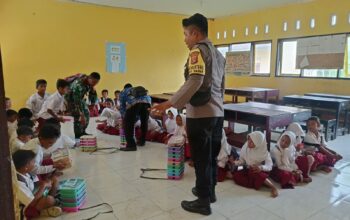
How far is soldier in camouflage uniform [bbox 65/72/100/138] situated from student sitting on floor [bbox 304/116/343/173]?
10.3ft

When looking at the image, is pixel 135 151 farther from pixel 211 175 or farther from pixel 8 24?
pixel 8 24

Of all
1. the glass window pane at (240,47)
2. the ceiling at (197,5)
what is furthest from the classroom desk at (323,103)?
the glass window pane at (240,47)

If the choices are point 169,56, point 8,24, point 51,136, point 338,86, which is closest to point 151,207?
point 51,136

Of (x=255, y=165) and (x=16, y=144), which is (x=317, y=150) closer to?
(x=255, y=165)

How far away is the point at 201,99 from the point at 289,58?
5.86 m

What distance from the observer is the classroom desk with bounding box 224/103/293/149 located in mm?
3383

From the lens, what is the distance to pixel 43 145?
110 inches

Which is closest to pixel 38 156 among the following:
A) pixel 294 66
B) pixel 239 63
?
pixel 294 66

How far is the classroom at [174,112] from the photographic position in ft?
7.16

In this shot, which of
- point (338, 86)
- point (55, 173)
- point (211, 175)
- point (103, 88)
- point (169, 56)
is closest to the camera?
point (211, 175)

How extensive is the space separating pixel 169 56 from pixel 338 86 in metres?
4.84

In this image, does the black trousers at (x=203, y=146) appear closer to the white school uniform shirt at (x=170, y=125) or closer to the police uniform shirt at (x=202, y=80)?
the police uniform shirt at (x=202, y=80)

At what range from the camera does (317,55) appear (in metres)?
6.32

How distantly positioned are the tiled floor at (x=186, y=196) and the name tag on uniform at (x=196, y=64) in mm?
1189
